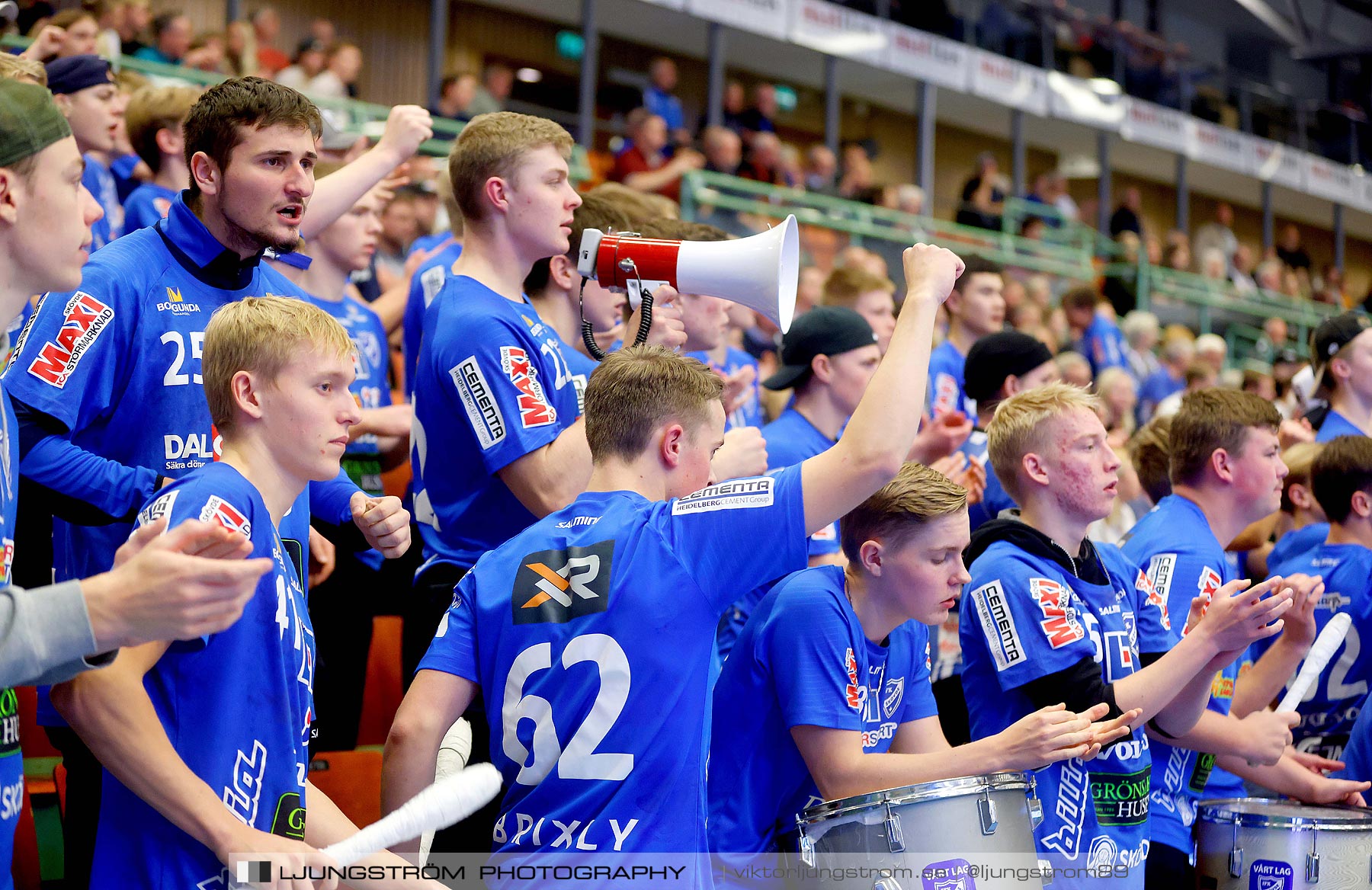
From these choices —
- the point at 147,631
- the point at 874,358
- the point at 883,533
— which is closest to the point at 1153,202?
the point at 874,358

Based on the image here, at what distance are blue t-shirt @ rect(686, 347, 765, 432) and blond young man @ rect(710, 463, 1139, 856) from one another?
1.96 meters

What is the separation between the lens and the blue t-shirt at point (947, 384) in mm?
5973

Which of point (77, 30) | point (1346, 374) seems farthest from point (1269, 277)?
point (77, 30)

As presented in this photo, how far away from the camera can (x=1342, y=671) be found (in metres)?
4.57

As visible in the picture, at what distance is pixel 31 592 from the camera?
5.67 feet

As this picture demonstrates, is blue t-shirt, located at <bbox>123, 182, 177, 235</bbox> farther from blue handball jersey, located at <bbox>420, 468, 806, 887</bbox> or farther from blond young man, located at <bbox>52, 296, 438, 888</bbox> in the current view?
blue handball jersey, located at <bbox>420, 468, 806, 887</bbox>

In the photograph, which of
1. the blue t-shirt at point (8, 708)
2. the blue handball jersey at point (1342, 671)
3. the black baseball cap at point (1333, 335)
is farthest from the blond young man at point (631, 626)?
the black baseball cap at point (1333, 335)

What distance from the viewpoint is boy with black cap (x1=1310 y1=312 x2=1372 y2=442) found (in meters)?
5.70

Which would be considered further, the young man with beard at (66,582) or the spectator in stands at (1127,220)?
the spectator in stands at (1127,220)

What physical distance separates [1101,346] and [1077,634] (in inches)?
316

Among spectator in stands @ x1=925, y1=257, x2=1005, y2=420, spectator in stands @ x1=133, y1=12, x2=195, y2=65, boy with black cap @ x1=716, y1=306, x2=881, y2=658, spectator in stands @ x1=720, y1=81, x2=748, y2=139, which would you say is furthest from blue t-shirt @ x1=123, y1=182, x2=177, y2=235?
spectator in stands @ x1=720, y1=81, x2=748, y2=139

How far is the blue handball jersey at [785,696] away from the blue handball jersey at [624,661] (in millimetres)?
585

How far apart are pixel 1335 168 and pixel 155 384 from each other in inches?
938

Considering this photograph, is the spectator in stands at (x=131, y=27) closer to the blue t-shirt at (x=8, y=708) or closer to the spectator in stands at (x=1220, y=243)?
the blue t-shirt at (x=8, y=708)
